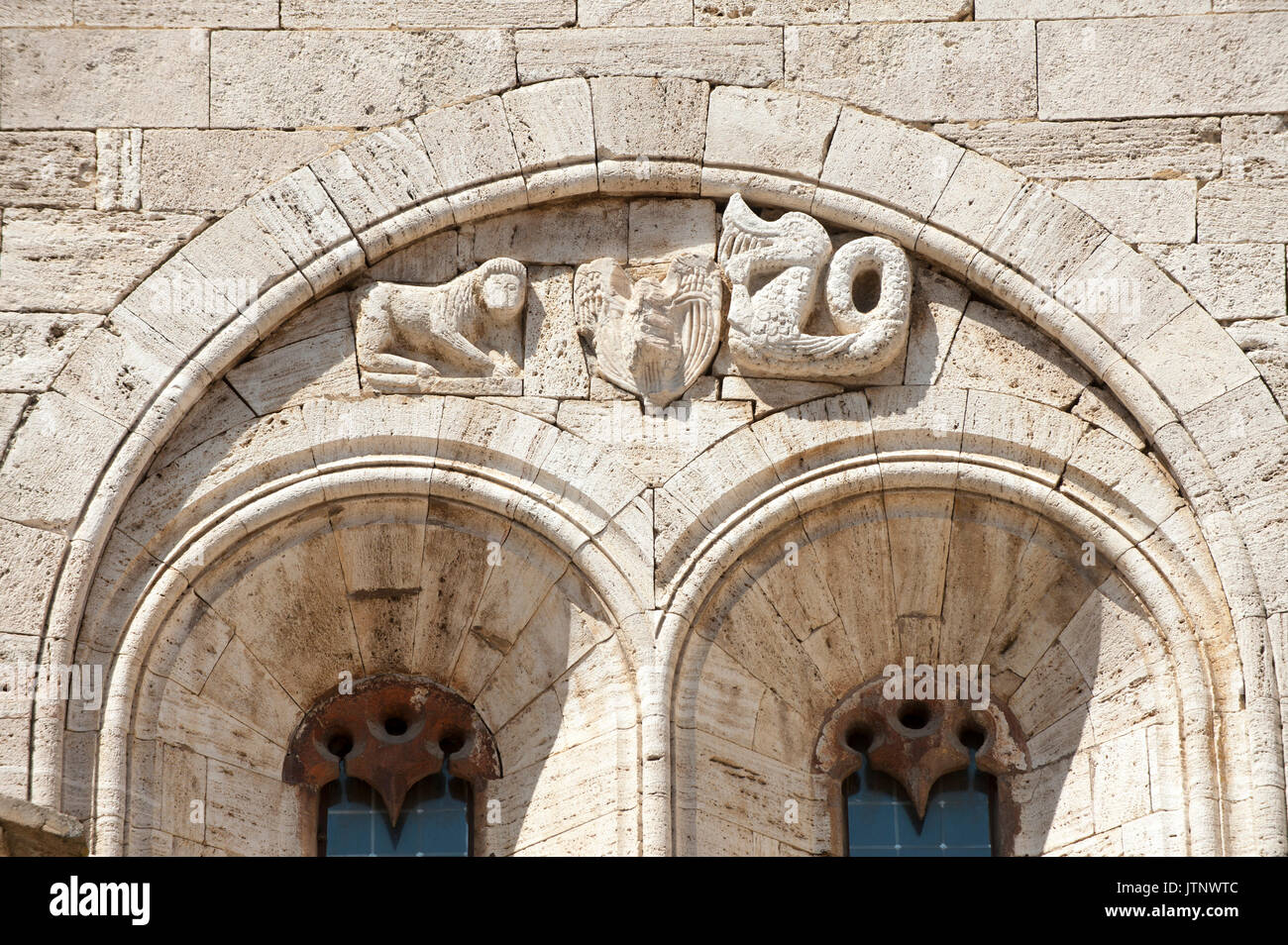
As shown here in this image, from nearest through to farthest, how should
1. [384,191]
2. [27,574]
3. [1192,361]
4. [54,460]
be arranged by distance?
1. [27,574]
2. [54,460]
3. [1192,361]
4. [384,191]

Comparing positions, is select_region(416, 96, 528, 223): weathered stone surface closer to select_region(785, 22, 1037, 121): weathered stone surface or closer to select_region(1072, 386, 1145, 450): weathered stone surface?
select_region(785, 22, 1037, 121): weathered stone surface

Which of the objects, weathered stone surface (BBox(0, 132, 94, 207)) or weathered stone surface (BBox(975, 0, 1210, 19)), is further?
weathered stone surface (BBox(975, 0, 1210, 19))

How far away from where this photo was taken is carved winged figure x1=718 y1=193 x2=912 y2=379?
1203 centimetres

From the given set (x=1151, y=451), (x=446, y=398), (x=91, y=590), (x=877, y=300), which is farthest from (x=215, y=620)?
(x=1151, y=451)

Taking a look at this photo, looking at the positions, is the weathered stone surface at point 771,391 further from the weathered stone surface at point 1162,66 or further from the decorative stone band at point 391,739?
the decorative stone band at point 391,739

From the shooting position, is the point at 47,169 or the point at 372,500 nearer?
the point at 372,500

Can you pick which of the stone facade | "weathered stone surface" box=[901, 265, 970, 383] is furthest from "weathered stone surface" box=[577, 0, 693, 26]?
"weathered stone surface" box=[901, 265, 970, 383]

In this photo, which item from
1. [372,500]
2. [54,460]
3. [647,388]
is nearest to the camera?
[54,460]

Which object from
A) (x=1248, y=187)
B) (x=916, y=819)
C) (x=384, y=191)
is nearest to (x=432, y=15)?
(x=384, y=191)

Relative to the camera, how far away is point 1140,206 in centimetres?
1216

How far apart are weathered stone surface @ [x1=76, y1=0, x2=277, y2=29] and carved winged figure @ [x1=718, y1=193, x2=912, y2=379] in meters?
2.34

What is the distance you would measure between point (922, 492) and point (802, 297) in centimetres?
101

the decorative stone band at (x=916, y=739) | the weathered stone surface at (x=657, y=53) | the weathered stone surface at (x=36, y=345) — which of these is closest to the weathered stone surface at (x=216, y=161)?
the weathered stone surface at (x=36, y=345)

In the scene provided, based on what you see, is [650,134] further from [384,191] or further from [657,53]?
[384,191]
